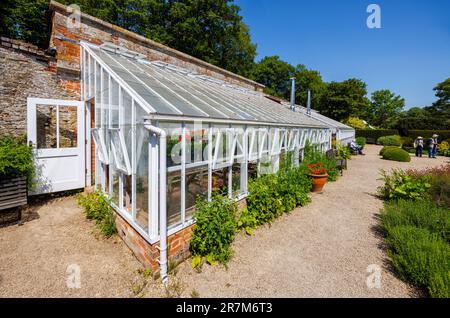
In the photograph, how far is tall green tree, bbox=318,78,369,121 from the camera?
34594mm

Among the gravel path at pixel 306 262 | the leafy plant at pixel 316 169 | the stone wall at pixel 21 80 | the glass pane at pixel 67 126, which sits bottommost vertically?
the gravel path at pixel 306 262

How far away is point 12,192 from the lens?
4.33 metres

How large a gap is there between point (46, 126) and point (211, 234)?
5.48 metres

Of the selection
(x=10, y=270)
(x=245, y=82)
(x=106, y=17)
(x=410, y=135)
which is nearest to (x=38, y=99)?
(x=10, y=270)

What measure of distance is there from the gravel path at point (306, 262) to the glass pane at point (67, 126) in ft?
16.4

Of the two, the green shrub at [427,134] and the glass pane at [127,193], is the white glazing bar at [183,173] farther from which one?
the green shrub at [427,134]

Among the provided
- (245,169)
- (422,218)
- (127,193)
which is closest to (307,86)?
(422,218)

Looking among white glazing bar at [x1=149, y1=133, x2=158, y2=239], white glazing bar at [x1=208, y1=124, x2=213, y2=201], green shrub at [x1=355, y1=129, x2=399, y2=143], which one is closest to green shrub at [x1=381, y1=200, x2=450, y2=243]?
white glazing bar at [x1=208, y1=124, x2=213, y2=201]

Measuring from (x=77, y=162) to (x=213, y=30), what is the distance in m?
21.4

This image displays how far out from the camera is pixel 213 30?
22.0 metres

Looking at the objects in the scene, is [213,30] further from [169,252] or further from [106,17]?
[169,252]

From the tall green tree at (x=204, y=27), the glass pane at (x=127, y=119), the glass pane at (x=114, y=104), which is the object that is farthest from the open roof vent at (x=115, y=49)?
the tall green tree at (x=204, y=27)

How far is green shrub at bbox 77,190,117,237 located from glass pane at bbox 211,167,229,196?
2199mm

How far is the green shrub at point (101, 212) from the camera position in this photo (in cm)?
428
